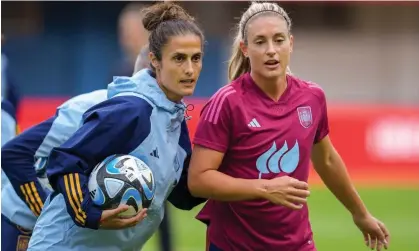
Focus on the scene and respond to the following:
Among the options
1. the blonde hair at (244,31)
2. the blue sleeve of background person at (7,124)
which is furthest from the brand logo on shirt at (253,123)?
the blue sleeve of background person at (7,124)

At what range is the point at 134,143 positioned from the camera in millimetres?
4891

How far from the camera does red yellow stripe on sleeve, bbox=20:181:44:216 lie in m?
5.67

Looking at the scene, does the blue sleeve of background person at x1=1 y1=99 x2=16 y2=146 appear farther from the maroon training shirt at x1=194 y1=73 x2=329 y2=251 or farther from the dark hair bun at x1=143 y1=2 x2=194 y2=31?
the maroon training shirt at x1=194 y1=73 x2=329 y2=251

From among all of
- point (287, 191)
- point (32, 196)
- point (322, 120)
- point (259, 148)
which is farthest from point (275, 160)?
point (32, 196)

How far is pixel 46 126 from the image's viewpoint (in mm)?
5680

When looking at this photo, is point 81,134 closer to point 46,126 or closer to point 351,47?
point 46,126

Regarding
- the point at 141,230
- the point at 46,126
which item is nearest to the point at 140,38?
the point at 46,126

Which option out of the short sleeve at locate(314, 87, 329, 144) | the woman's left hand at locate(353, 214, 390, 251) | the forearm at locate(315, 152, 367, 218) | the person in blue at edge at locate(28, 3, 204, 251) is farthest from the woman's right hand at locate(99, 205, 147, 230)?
the woman's left hand at locate(353, 214, 390, 251)

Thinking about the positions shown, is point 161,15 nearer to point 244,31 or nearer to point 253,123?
point 244,31

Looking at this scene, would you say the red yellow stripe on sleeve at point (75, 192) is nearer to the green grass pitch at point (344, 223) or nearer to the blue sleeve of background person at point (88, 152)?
the blue sleeve of background person at point (88, 152)

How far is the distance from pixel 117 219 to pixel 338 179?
1494 millimetres

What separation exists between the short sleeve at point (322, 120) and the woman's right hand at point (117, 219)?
1.17 m

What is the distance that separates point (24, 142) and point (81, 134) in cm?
103

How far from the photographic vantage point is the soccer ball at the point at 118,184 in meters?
4.76
